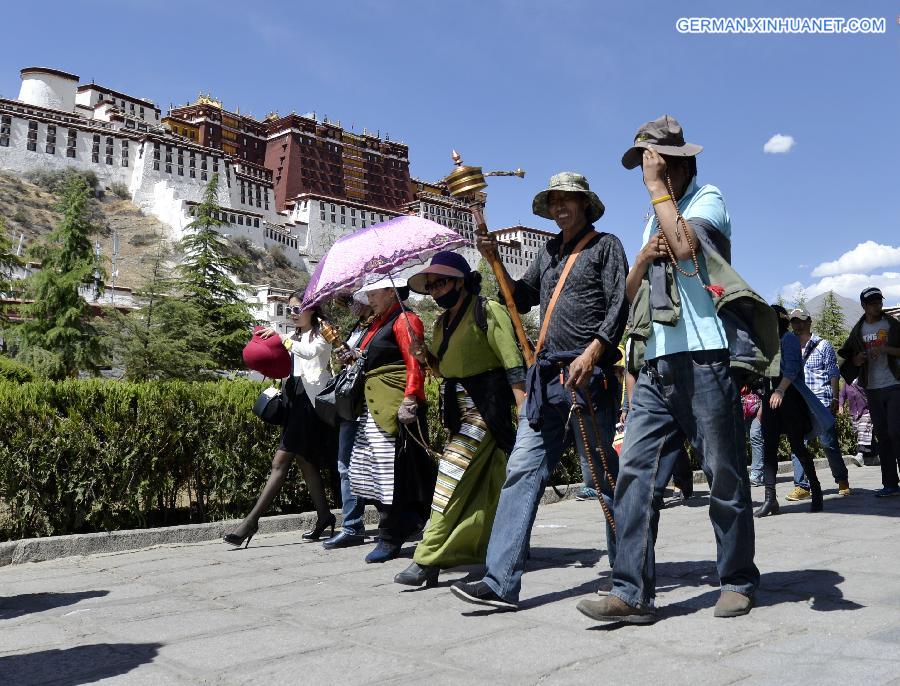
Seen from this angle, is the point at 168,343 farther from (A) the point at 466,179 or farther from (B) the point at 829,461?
(A) the point at 466,179

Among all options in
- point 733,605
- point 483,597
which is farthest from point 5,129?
point 733,605

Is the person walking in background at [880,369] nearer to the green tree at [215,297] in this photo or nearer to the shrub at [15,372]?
the shrub at [15,372]

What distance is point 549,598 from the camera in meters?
4.09

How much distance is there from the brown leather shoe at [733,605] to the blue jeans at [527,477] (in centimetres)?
82

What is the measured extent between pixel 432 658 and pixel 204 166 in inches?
3813

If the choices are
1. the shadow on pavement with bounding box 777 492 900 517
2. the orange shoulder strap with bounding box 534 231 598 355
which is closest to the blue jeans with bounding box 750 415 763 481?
the shadow on pavement with bounding box 777 492 900 517

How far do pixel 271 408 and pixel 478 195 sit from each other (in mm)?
3163

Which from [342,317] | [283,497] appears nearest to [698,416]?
[283,497]

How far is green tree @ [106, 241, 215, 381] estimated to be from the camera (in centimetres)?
3067

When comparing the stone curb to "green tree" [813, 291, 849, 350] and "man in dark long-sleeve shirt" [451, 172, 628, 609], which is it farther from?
"green tree" [813, 291, 849, 350]

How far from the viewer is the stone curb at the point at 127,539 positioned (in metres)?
5.96

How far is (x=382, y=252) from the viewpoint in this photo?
5477 millimetres

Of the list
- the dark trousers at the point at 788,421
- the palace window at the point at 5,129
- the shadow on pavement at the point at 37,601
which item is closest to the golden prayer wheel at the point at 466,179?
the shadow on pavement at the point at 37,601

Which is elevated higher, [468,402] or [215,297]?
[215,297]
